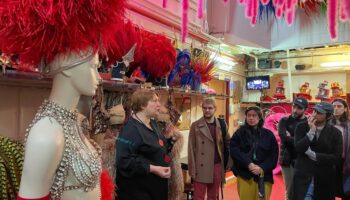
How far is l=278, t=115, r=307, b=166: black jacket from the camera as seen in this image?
3.36m

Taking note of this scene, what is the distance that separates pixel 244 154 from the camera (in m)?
2.94

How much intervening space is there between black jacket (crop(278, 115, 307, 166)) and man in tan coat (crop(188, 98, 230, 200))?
637 millimetres

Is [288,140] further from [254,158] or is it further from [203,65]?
[203,65]

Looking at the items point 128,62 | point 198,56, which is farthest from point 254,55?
point 128,62

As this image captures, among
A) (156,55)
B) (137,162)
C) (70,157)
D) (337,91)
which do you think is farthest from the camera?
(337,91)

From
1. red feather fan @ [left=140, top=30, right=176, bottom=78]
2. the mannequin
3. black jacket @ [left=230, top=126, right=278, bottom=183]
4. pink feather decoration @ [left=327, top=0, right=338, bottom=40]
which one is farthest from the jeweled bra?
black jacket @ [left=230, top=126, right=278, bottom=183]

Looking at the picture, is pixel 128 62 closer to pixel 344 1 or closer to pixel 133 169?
pixel 133 169

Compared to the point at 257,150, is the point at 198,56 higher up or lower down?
higher up

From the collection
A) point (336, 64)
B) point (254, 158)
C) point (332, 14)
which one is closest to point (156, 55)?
point (254, 158)

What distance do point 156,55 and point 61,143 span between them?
162cm

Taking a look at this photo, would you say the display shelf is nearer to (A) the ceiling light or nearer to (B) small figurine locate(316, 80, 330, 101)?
(B) small figurine locate(316, 80, 330, 101)

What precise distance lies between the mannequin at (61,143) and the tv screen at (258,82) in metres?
7.07

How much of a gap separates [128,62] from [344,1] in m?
1.45

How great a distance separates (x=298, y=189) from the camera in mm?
2973
